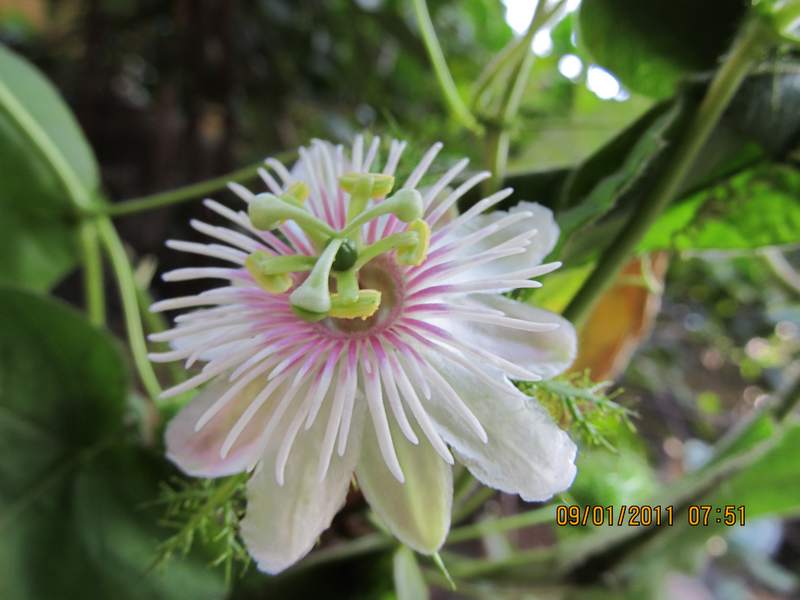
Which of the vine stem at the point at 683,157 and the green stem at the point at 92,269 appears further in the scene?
the green stem at the point at 92,269

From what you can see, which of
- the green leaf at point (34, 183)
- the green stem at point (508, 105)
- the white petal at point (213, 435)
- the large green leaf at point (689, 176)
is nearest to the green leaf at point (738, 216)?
the large green leaf at point (689, 176)

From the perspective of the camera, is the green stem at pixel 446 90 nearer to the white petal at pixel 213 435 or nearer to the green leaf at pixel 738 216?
the green leaf at pixel 738 216

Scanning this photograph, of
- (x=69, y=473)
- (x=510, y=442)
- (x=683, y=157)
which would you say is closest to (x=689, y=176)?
(x=683, y=157)

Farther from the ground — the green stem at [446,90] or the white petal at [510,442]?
the green stem at [446,90]

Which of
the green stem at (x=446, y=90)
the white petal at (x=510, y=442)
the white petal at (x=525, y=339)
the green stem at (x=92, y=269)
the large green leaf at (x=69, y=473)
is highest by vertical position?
the green stem at (x=446, y=90)

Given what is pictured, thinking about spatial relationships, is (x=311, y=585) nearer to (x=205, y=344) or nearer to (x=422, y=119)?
(x=205, y=344)

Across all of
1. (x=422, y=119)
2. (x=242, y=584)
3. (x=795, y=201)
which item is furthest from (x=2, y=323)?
(x=422, y=119)
